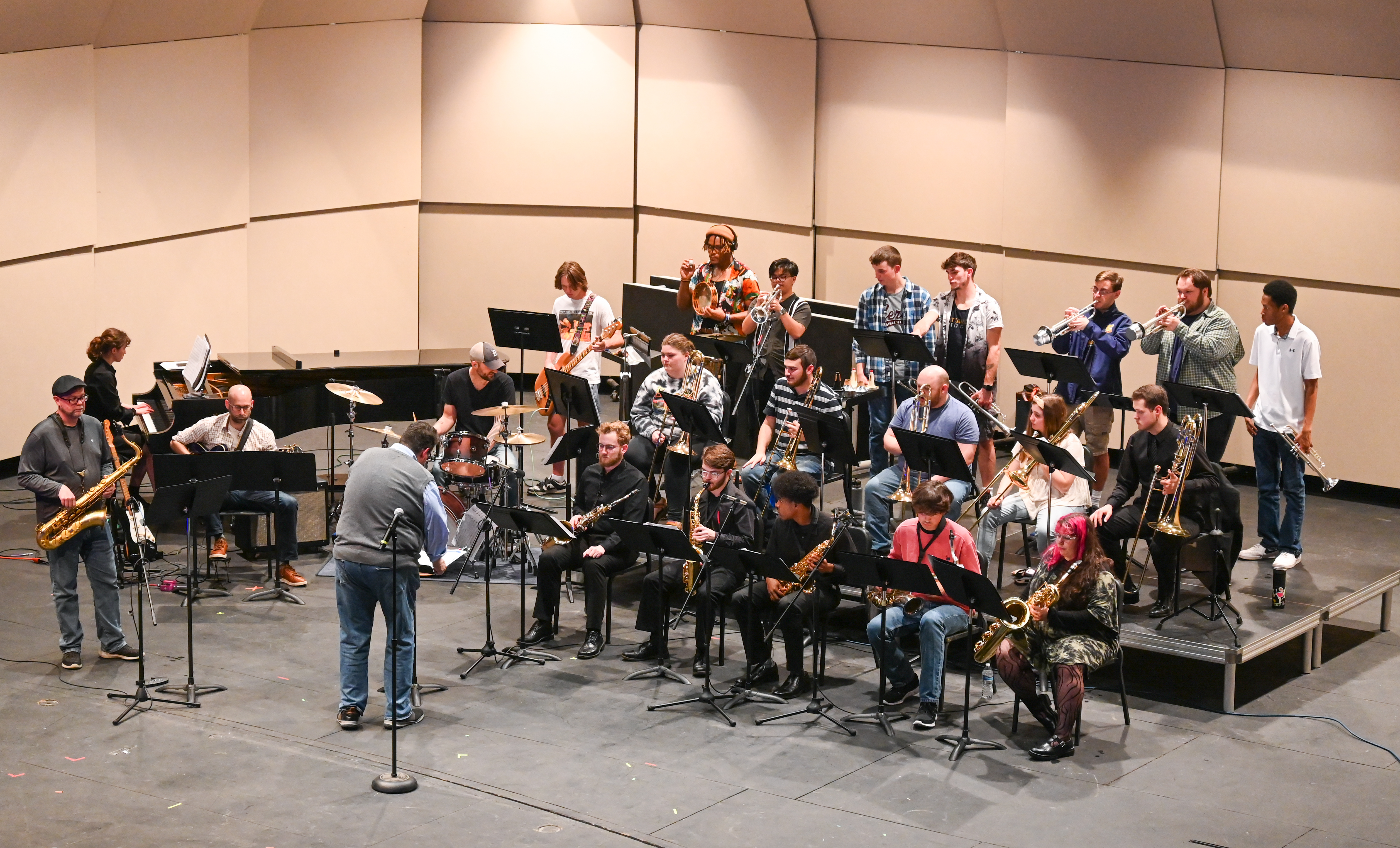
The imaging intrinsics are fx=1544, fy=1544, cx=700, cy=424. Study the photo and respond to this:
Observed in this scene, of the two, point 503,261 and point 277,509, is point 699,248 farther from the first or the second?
point 277,509

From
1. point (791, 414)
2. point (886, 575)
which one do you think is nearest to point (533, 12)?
point (791, 414)

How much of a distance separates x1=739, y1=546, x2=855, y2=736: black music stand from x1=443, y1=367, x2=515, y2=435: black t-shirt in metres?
3.41

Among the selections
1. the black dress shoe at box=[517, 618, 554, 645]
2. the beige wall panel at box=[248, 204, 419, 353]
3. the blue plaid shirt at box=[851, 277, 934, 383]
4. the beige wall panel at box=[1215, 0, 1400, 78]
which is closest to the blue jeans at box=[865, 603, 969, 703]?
the black dress shoe at box=[517, 618, 554, 645]

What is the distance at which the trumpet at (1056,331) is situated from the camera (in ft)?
34.2

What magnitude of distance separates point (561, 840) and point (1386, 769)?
12.8 feet

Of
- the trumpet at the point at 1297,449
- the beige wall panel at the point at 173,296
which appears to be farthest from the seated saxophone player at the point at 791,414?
the beige wall panel at the point at 173,296

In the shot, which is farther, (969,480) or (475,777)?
(969,480)

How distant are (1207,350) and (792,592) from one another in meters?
3.54

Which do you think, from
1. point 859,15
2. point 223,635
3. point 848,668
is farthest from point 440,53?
point 848,668

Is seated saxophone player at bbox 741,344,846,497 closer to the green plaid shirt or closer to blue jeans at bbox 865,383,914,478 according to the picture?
blue jeans at bbox 865,383,914,478

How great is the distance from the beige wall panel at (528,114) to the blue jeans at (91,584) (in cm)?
788

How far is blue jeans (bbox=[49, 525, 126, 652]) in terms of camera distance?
8.22 metres

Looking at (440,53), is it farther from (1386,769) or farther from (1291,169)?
(1386,769)

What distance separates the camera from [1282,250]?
11.9 m
